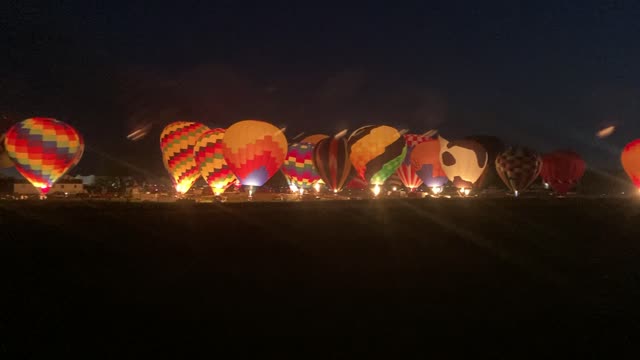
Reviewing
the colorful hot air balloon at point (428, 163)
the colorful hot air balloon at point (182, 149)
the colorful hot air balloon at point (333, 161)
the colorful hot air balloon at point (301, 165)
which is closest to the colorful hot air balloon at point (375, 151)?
the colorful hot air balloon at point (333, 161)

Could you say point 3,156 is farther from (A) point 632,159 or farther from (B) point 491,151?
(A) point 632,159

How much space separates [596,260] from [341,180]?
23771 millimetres

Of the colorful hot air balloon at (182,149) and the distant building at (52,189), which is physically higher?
the colorful hot air balloon at (182,149)

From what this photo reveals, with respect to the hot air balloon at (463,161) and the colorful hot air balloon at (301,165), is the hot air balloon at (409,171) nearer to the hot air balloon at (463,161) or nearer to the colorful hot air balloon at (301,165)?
the hot air balloon at (463,161)

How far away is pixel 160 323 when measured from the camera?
4.74m

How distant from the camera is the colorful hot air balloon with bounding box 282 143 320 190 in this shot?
3575cm

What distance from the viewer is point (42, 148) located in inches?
1104

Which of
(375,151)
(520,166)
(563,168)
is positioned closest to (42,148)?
(375,151)

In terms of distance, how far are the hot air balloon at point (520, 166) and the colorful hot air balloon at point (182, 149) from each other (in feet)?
72.8

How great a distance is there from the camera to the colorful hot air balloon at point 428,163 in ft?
125

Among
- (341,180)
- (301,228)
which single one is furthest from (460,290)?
(341,180)

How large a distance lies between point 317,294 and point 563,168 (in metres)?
38.7

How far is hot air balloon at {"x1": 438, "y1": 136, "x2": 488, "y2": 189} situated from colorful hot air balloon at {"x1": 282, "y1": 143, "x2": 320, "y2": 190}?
9.87 m

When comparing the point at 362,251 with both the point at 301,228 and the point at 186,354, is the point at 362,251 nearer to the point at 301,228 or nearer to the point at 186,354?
the point at 301,228
